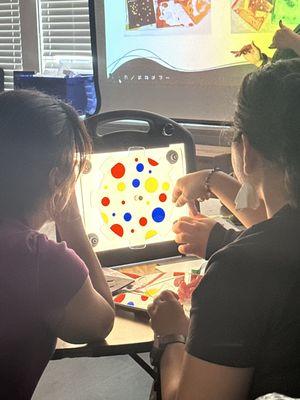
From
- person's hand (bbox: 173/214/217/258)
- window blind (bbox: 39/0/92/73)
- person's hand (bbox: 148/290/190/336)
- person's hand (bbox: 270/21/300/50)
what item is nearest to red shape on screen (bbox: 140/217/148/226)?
person's hand (bbox: 173/214/217/258)

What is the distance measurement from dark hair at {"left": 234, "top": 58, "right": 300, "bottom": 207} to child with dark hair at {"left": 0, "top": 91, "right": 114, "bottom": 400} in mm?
350

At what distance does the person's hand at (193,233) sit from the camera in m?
1.49

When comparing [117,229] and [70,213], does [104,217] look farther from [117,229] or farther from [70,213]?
[70,213]

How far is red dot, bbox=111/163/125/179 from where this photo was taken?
5.34 ft

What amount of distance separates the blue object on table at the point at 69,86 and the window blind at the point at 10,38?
1.76ft

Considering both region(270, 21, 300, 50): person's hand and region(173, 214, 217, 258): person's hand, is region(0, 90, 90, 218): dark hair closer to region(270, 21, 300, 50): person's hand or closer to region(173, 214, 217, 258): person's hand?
region(173, 214, 217, 258): person's hand

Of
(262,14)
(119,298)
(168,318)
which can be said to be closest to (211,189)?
(119,298)

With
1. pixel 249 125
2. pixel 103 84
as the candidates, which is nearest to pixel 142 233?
pixel 249 125

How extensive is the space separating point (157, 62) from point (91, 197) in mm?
1483

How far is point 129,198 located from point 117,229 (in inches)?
3.2

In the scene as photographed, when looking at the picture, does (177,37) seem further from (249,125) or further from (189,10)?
(249,125)

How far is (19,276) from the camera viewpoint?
1.13 meters

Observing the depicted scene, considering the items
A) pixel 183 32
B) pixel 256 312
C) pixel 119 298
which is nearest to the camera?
pixel 256 312

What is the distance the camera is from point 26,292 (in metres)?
1.13
